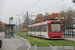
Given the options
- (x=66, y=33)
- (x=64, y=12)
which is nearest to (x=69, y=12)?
(x=64, y=12)

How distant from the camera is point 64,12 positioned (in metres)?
69.8

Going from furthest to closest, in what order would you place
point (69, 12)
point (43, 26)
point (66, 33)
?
1. point (69, 12)
2. point (66, 33)
3. point (43, 26)

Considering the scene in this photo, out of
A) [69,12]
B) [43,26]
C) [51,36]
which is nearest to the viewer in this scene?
[51,36]

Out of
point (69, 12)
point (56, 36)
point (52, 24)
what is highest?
point (69, 12)

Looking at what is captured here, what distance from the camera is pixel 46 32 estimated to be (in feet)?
83.7

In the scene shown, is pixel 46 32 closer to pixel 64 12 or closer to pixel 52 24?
Answer: pixel 52 24

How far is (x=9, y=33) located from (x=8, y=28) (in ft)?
3.69

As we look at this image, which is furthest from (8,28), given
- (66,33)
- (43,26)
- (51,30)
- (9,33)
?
(66,33)

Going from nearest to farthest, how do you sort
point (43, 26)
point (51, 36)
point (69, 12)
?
point (51, 36), point (43, 26), point (69, 12)

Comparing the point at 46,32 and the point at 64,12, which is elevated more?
the point at 64,12

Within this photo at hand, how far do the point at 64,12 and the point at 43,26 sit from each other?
43821mm

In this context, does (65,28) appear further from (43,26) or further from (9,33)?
(9,33)

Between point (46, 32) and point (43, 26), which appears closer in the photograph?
point (46, 32)

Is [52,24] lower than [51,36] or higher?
higher
